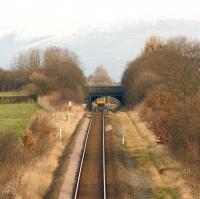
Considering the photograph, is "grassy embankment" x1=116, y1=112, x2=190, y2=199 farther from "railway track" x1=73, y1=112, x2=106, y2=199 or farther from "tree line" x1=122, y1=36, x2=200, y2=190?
"railway track" x1=73, y1=112, x2=106, y2=199

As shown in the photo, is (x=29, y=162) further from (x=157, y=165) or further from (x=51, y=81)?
(x=51, y=81)

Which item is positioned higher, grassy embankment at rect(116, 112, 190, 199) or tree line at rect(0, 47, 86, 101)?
tree line at rect(0, 47, 86, 101)

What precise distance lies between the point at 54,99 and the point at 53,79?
7203 mm

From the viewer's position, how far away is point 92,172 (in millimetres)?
23516

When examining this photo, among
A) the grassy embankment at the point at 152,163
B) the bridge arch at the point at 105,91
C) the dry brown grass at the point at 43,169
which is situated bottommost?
the grassy embankment at the point at 152,163

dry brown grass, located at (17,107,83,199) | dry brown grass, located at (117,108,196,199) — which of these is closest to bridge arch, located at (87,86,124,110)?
dry brown grass, located at (117,108,196,199)

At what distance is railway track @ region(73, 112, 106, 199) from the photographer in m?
19.4

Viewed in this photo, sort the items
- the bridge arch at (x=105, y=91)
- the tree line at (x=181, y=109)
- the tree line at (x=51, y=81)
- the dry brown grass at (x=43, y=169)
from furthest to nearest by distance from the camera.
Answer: the bridge arch at (x=105, y=91) < the tree line at (x=51, y=81) < the tree line at (x=181, y=109) < the dry brown grass at (x=43, y=169)

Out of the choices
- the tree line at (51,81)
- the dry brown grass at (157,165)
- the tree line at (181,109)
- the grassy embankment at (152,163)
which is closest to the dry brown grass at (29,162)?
the grassy embankment at (152,163)

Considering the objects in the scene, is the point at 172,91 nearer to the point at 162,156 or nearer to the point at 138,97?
the point at 162,156

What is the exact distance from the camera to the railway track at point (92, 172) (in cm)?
1944

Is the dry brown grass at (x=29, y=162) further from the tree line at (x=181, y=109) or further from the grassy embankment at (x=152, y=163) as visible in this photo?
the tree line at (x=181, y=109)

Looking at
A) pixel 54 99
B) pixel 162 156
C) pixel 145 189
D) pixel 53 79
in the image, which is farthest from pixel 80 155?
pixel 53 79

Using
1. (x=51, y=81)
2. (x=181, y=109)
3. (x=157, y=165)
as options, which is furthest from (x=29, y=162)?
(x=51, y=81)
